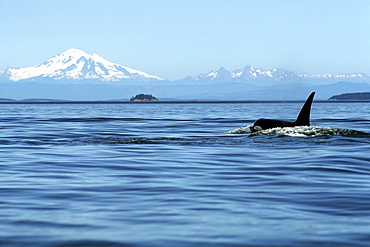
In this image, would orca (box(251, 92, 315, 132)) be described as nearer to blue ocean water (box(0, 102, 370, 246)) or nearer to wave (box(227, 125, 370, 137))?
wave (box(227, 125, 370, 137))

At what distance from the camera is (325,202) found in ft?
30.4

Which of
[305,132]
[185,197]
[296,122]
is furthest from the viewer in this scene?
[296,122]

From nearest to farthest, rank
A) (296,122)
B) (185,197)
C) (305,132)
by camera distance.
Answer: (185,197), (305,132), (296,122)

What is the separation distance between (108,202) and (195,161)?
6399 mm

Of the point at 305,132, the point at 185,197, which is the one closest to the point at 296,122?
the point at 305,132

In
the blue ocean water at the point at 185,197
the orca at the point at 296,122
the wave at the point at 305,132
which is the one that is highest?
the orca at the point at 296,122

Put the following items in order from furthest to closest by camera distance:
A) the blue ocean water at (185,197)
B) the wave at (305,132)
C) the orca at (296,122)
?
the orca at (296,122), the wave at (305,132), the blue ocean water at (185,197)

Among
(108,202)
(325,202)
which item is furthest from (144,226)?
(325,202)

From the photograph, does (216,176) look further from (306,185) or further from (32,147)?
(32,147)

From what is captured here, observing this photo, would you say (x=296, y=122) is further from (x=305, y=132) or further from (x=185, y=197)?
(x=185, y=197)

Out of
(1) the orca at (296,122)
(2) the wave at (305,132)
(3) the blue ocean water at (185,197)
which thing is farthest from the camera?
(1) the orca at (296,122)

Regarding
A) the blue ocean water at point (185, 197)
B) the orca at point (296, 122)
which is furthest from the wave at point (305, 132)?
the blue ocean water at point (185, 197)

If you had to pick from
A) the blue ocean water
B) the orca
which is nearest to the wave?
the orca

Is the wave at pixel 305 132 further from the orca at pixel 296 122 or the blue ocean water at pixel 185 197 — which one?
the blue ocean water at pixel 185 197
